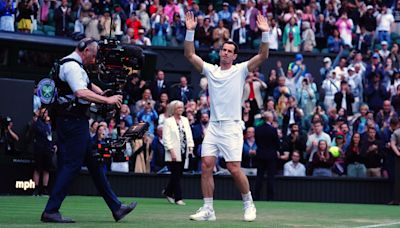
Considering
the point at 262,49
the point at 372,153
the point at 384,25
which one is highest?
the point at 384,25

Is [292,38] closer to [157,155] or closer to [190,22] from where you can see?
[157,155]

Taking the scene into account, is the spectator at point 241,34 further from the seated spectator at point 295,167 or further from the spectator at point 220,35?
the seated spectator at point 295,167

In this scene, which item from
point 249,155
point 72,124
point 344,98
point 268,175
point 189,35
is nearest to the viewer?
point 72,124

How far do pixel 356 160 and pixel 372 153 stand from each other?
1.71 ft

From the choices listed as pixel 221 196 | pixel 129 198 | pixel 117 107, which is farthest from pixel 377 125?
pixel 117 107

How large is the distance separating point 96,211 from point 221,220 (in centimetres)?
294

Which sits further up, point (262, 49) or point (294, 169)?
point (262, 49)

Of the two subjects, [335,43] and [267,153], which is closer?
[267,153]

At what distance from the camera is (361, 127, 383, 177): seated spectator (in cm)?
2652

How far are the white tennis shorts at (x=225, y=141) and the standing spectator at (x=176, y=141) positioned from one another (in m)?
6.12

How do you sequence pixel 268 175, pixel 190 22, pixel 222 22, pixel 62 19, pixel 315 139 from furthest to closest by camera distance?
pixel 222 22
pixel 62 19
pixel 315 139
pixel 268 175
pixel 190 22

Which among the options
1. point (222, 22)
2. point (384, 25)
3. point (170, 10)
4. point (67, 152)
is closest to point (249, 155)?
point (222, 22)

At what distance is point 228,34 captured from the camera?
33.5 m

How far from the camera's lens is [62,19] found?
33.6 m
